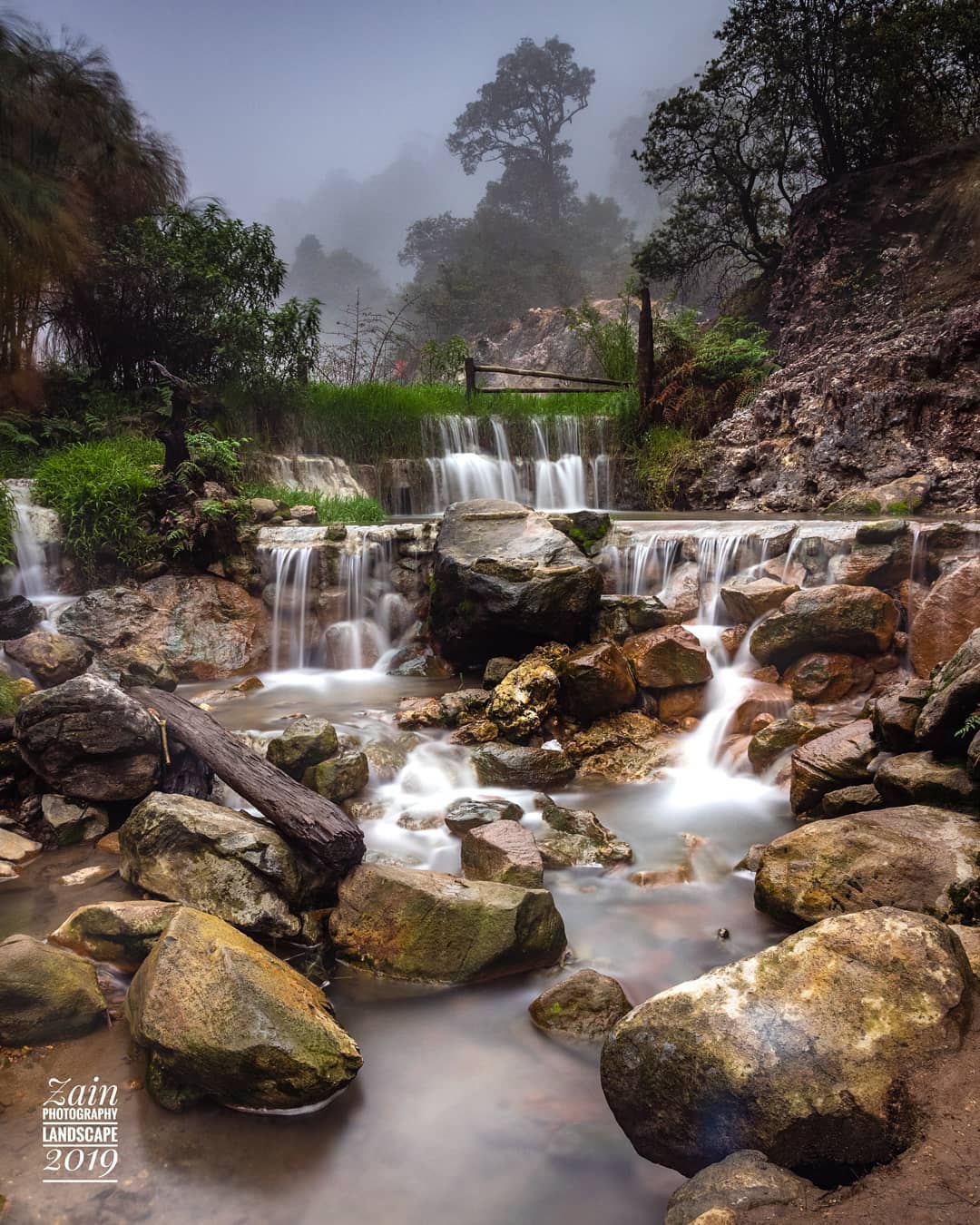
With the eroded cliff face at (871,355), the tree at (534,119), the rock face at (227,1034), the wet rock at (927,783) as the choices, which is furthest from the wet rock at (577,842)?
the tree at (534,119)

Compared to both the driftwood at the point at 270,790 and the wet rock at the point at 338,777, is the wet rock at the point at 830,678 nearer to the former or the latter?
the wet rock at the point at 338,777

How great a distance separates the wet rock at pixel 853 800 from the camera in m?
3.64

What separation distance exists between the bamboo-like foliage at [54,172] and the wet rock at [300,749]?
9.87 meters

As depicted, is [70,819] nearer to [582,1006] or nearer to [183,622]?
[582,1006]

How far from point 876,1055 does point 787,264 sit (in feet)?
57.8

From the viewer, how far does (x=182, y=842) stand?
10.6 ft

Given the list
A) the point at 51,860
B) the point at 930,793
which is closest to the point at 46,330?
the point at 51,860

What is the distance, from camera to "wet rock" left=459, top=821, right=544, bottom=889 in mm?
3514

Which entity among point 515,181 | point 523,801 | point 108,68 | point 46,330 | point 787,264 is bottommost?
point 523,801

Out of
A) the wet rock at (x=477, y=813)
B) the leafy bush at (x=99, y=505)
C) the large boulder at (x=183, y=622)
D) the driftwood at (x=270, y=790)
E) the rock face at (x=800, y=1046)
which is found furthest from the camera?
the leafy bush at (x=99, y=505)

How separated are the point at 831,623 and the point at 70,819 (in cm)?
513

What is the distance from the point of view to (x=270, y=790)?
3580 millimetres

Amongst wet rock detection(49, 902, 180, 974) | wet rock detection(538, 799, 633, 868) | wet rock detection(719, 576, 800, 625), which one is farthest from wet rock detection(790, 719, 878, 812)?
wet rock detection(49, 902, 180, 974)

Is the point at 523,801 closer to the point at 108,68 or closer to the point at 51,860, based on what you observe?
the point at 51,860
